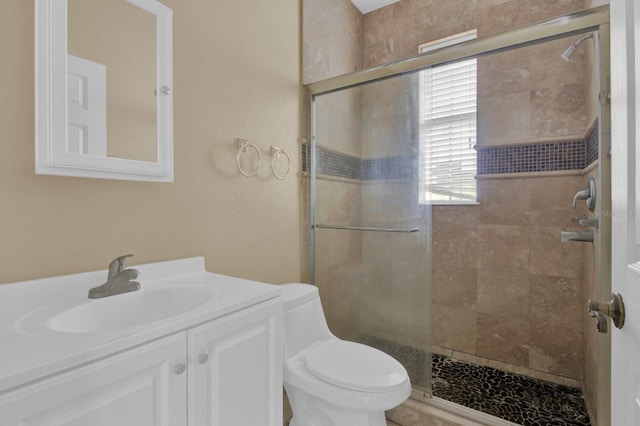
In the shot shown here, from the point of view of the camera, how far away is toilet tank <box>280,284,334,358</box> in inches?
60.7

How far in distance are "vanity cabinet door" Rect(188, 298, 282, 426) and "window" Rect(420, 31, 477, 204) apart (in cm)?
170

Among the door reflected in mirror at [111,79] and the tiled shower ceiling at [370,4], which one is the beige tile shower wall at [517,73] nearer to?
the tiled shower ceiling at [370,4]

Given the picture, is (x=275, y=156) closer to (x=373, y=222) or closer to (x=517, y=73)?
(x=373, y=222)

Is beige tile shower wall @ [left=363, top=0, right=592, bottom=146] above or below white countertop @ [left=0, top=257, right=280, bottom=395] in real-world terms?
above

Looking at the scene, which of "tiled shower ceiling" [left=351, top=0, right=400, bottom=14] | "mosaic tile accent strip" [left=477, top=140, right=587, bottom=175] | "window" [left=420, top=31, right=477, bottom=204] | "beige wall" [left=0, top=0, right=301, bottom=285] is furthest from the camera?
"tiled shower ceiling" [left=351, top=0, right=400, bottom=14]

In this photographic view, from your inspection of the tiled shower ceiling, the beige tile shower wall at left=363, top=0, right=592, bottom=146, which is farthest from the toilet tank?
the tiled shower ceiling

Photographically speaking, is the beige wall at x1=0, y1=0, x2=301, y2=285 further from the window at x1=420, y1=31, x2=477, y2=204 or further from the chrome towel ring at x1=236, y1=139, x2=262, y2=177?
the window at x1=420, y1=31, x2=477, y2=204

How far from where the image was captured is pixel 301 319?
161 cm

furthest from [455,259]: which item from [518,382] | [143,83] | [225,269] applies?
[143,83]

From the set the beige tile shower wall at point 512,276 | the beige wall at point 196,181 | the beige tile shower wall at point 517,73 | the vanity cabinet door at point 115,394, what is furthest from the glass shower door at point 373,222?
the vanity cabinet door at point 115,394

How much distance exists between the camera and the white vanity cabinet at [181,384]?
2.00 feet

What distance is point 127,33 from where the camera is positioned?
1.19m

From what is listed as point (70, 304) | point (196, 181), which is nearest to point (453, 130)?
point (196, 181)

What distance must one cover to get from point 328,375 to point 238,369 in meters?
0.51
